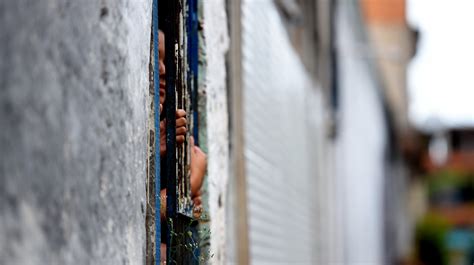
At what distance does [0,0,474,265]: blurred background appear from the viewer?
1.52 meters

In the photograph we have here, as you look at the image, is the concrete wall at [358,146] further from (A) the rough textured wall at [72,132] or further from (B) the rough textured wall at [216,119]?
(A) the rough textured wall at [72,132]

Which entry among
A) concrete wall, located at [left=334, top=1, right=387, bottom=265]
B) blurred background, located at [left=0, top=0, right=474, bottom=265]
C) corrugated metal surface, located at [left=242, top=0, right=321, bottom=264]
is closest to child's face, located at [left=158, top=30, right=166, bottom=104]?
blurred background, located at [left=0, top=0, right=474, bottom=265]

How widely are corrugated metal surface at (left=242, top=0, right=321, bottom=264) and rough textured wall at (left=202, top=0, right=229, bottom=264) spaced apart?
0.76 m

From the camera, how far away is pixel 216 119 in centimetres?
317

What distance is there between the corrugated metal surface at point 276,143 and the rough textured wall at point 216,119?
0.76m

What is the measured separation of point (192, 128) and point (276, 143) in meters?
2.29

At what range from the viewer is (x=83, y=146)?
1737mm

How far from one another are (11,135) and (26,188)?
0.08 meters

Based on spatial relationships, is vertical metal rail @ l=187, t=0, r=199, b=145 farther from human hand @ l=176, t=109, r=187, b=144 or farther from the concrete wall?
the concrete wall

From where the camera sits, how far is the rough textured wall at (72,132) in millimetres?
1458

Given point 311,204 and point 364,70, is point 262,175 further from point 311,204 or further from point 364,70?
point 364,70

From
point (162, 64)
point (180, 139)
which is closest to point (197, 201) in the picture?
point (180, 139)

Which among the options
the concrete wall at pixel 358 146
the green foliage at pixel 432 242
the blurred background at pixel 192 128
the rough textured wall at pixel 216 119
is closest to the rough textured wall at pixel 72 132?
the blurred background at pixel 192 128

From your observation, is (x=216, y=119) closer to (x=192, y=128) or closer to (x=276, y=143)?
(x=192, y=128)
